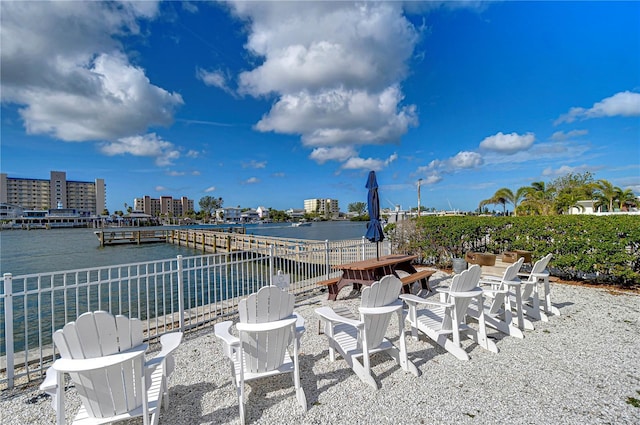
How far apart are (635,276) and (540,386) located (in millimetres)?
5900

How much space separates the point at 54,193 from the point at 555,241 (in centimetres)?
12884

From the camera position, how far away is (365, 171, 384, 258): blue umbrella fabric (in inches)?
247

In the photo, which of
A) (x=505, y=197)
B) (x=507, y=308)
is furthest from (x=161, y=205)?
(x=507, y=308)

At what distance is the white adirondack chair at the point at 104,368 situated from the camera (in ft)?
5.94

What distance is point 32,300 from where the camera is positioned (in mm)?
10172

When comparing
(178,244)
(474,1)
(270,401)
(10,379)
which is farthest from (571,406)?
(178,244)

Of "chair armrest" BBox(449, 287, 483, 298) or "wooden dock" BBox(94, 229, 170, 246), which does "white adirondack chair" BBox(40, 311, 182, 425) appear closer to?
"chair armrest" BBox(449, 287, 483, 298)

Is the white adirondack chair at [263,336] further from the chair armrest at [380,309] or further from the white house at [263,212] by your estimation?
the white house at [263,212]

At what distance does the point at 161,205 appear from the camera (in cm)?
12406

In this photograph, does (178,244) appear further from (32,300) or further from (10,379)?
(10,379)

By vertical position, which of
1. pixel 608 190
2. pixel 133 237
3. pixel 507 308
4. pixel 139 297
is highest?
pixel 608 190

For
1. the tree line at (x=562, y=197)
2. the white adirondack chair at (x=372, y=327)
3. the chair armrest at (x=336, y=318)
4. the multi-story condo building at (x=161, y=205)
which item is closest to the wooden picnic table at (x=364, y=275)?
the white adirondack chair at (x=372, y=327)

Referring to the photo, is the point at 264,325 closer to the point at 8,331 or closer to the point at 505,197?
the point at 8,331

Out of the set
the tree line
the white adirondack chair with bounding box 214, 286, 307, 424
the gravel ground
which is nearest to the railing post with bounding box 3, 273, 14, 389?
the gravel ground
